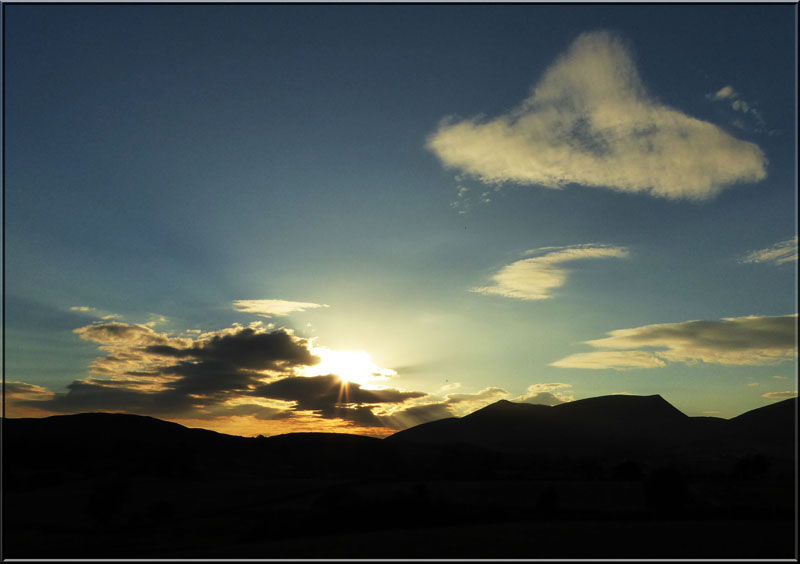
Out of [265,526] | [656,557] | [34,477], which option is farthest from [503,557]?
[34,477]

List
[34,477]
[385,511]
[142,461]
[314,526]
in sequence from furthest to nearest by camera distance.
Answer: [142,461], [34,477], [385,511], [314,526]

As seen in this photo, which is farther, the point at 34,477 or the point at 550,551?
the point at 34,477

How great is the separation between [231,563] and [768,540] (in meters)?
42.9

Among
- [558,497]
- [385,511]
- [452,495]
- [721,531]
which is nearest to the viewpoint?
[721,531]

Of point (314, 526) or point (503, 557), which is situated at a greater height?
point (503, 557)

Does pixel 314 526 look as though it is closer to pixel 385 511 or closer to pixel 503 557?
pixel 385 511

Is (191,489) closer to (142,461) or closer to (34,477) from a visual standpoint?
(34,477)

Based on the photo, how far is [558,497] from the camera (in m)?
104

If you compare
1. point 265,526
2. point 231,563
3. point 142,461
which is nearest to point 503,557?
point 231,563

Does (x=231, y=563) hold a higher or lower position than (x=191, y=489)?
higher

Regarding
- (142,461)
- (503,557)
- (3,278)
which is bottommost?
(142,461)

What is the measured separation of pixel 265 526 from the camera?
247 feet

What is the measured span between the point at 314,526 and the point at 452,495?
1809 inches

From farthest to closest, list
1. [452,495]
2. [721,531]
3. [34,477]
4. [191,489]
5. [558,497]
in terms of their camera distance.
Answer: [34,477]
[191,489]
[452,495]
[558,497]
[721,531]
